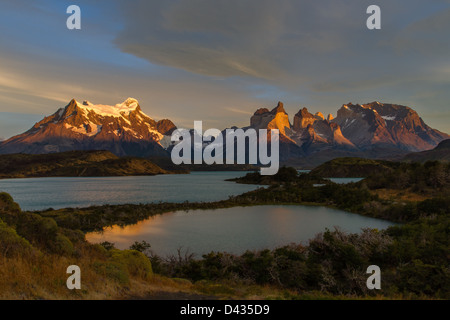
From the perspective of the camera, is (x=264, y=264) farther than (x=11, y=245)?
Yes

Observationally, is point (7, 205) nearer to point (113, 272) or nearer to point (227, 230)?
point (113, 272)

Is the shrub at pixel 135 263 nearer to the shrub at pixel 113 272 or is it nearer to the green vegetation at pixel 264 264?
the green vegetation at pixel 264 264

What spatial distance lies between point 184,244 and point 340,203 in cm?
6310

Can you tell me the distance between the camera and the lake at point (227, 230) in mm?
42156

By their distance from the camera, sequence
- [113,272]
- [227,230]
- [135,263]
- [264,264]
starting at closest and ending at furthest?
[113,272] < [135,263] < [264,264] < [227,230]

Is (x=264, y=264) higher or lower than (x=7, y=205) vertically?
lower

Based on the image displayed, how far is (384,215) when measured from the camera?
2731 inches

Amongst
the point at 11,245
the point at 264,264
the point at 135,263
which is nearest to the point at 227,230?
the point at 264,264

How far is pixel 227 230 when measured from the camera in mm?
53000

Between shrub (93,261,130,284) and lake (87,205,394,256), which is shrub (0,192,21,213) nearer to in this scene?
lake (87,205,394,256)
